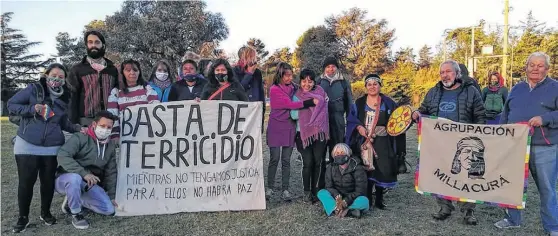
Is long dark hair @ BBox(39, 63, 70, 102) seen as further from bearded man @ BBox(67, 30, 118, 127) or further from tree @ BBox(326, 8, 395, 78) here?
tree @ BBox(326, 8, 395, 78)

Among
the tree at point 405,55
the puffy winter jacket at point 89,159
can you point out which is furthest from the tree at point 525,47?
the puffy winter jacket at point 89,159

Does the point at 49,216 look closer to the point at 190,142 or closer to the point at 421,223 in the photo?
the point at 190,142

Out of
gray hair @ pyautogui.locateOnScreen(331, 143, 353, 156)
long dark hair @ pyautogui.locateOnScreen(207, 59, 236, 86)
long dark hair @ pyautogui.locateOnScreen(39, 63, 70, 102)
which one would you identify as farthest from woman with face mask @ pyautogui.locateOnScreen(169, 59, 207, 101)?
gray hair @ pyautogui.locateOnScreen(331, 143, 353, 156)

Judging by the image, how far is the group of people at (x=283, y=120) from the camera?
14.8 feet

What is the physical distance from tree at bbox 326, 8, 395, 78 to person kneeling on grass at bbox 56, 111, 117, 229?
40.0 m

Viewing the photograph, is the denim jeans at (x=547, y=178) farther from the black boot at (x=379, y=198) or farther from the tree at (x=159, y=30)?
the tree at (x=159, y=30)

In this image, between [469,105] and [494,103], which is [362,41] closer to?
[494,103]

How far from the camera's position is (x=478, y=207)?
559cm

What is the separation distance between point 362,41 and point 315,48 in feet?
18.2

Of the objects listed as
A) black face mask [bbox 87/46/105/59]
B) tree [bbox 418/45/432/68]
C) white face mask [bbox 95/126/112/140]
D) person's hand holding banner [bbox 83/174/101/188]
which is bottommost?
person's hand holding banner [bbox 83/174/101/188]

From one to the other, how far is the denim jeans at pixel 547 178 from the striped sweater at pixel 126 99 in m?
4.47

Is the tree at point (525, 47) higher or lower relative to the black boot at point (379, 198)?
higher

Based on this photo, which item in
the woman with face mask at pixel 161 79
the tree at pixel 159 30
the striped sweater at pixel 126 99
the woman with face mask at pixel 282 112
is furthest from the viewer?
the tree at pixel 159 30

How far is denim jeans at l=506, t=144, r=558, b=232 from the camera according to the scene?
4.39 meters
